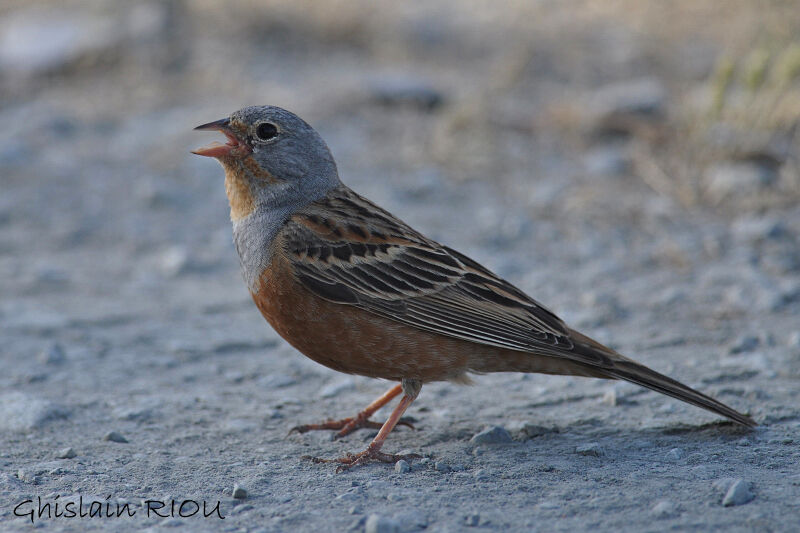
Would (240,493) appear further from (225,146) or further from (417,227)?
(417,227)

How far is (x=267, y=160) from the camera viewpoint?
596 cm

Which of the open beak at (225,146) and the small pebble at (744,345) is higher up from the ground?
the open beak at (225,146)

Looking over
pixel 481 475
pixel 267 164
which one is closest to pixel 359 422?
pixel 481 475

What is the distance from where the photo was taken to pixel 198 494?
4.70m

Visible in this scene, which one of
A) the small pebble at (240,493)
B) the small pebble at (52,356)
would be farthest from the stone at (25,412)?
the small pebble at (240,493)

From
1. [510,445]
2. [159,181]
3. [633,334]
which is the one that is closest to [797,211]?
[633,334]

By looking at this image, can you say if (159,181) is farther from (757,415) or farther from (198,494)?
(757,415)

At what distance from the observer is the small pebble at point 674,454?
4922 mm

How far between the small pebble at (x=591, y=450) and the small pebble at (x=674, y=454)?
318 millimetres

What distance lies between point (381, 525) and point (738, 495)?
151cm

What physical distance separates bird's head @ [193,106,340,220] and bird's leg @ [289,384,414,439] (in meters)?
1.23

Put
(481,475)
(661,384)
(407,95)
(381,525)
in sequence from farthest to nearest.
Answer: (407,95) < (661,384) < (481,475) < (381,525)

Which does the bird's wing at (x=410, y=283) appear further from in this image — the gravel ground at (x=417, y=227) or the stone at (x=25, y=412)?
the stone at (x=25, y=412)

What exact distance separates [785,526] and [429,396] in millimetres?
2703
